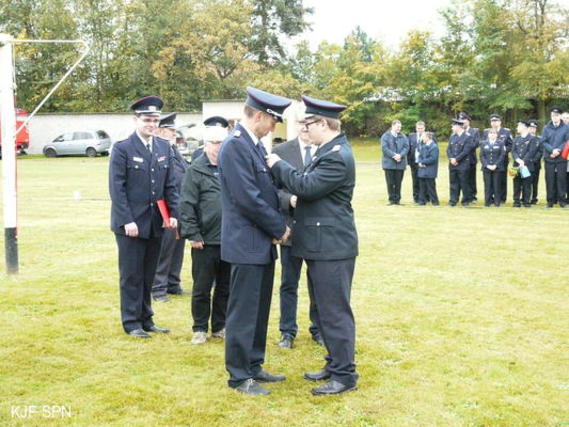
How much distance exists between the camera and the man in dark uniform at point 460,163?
16.9m

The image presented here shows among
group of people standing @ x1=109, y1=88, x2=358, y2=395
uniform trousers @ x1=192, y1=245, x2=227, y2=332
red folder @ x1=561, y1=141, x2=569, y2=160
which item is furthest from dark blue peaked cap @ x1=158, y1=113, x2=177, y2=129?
red folder @ x1=561, y1=141, x2=569, y2=160

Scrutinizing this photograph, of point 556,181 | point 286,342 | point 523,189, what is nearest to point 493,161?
point 523,189

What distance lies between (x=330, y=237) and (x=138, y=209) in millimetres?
2169

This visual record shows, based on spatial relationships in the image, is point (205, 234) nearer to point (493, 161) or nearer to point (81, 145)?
point (493, 161)

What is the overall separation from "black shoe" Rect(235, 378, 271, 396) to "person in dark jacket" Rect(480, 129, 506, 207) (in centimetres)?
1274

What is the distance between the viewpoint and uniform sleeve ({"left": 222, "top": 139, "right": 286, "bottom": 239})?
4953mm

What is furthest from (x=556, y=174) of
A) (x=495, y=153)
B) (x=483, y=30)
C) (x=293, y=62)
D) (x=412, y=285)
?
(x=293, y=62)

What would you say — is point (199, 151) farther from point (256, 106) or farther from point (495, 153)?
point (495, 153)

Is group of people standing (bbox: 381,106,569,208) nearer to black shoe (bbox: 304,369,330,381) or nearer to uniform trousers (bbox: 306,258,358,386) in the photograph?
black shoe (bbox: 304,369,330,381)

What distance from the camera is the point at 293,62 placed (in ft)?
191

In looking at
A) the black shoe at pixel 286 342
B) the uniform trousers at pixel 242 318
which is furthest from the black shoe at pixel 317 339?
the uniform trousers at pixel 242 318

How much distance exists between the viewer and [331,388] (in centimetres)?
502

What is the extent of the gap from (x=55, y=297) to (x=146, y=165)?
2.19 meters

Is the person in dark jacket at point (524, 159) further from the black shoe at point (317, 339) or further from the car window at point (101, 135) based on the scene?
the car window at point (101, 135)
